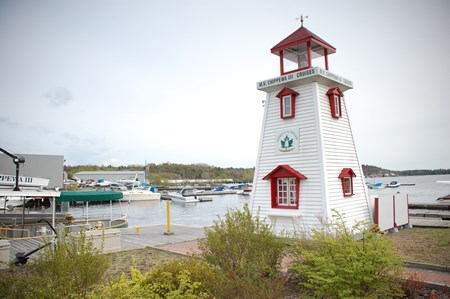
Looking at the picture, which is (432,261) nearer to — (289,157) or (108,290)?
(289,157)

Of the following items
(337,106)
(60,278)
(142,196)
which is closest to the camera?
(60,278)

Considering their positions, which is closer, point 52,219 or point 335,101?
point 335,101

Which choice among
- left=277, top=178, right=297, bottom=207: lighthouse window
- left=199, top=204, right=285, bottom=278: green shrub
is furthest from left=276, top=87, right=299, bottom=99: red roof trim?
left=199, top=204, right=285, bottom=278: green shrub

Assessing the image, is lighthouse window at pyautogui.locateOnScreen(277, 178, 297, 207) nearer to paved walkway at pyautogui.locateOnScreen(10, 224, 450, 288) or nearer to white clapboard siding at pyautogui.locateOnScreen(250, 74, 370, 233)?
white clapboard siding at pyautogui.locateOnScreen(250, 74, 370, 233)

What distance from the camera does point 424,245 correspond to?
501 inches

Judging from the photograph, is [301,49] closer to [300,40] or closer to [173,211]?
[300,40]

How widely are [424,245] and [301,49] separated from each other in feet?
31.4

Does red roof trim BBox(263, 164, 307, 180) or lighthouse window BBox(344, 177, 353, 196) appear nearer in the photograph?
red roof trim BBox(263, 164, 307, 180)

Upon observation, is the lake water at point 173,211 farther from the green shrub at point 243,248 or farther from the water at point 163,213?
the green shrub at point 243,248

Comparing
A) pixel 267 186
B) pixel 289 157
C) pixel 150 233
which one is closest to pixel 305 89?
pixel 289 157

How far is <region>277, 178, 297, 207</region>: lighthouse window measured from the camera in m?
13.6

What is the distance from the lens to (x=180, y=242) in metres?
14.7

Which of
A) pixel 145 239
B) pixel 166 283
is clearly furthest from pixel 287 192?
pixel 166 283

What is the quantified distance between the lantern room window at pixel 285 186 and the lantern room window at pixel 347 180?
1.81 m
